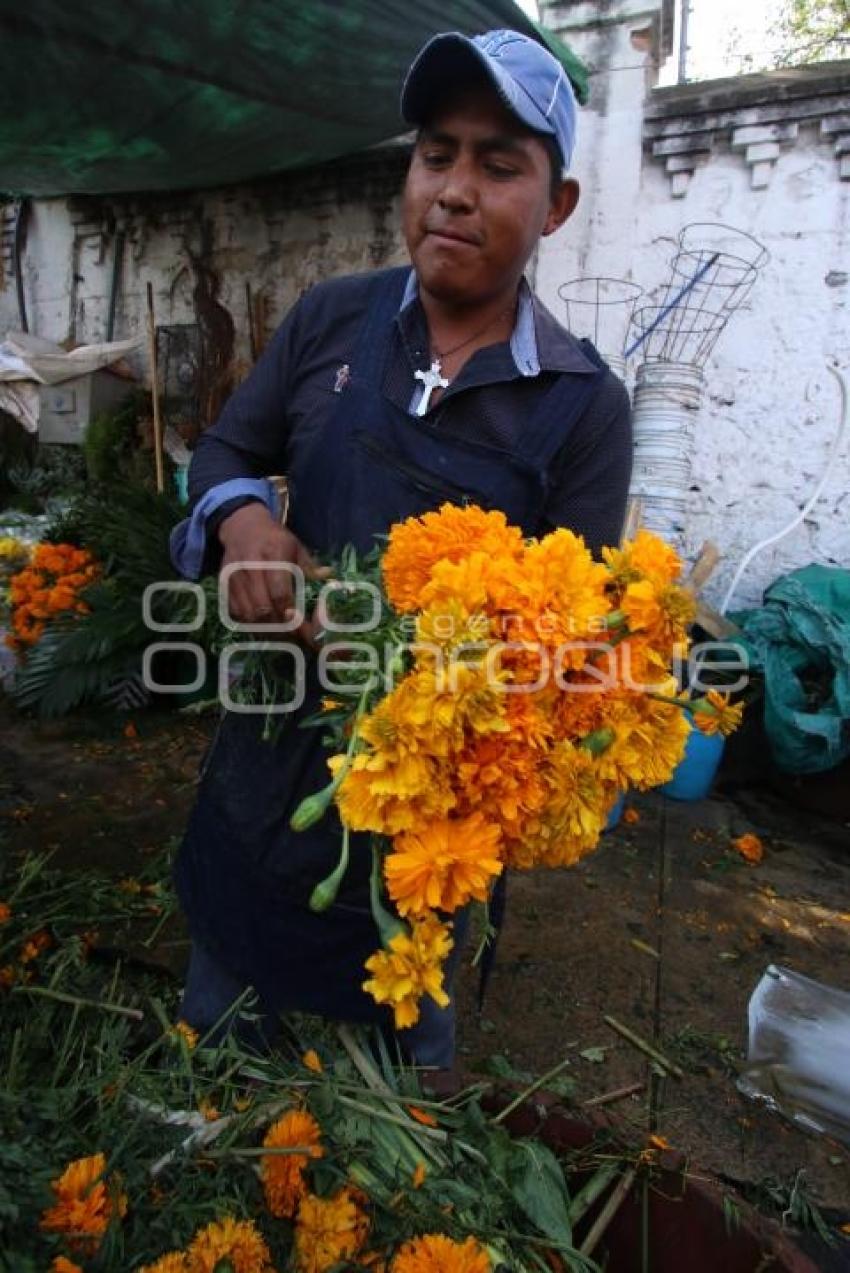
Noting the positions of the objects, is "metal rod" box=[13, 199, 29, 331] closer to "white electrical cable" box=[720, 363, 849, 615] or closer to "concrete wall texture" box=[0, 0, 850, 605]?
"concrete wall texture" box=[0, 0, 850, 605]

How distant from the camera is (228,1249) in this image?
1065 mm

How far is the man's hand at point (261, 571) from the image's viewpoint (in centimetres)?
127

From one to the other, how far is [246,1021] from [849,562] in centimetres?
442

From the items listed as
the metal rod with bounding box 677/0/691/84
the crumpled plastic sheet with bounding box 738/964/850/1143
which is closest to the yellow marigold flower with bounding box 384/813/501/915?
the crumpled plastic sheet with bounding box 738/964/850/1143

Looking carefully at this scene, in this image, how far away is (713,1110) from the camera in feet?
8.16

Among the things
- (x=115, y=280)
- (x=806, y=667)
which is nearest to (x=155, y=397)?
(x=115, y=280)

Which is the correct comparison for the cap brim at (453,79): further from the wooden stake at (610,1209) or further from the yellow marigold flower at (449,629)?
the wooden stake at (610,1209)

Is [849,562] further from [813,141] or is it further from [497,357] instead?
[497,357]

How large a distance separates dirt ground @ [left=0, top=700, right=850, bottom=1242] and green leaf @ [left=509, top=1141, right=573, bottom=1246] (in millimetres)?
184

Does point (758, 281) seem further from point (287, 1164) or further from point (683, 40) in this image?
point (287, 1164)

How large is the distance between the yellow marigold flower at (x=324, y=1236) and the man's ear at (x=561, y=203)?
5.46ft

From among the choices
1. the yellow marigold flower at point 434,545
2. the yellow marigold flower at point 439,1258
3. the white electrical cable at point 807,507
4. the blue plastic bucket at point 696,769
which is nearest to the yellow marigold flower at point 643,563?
the yellow marigold flower at point 434,545

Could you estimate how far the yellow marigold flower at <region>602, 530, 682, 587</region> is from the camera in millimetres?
1111

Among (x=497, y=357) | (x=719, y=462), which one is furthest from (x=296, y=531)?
(x=719, y=462)
